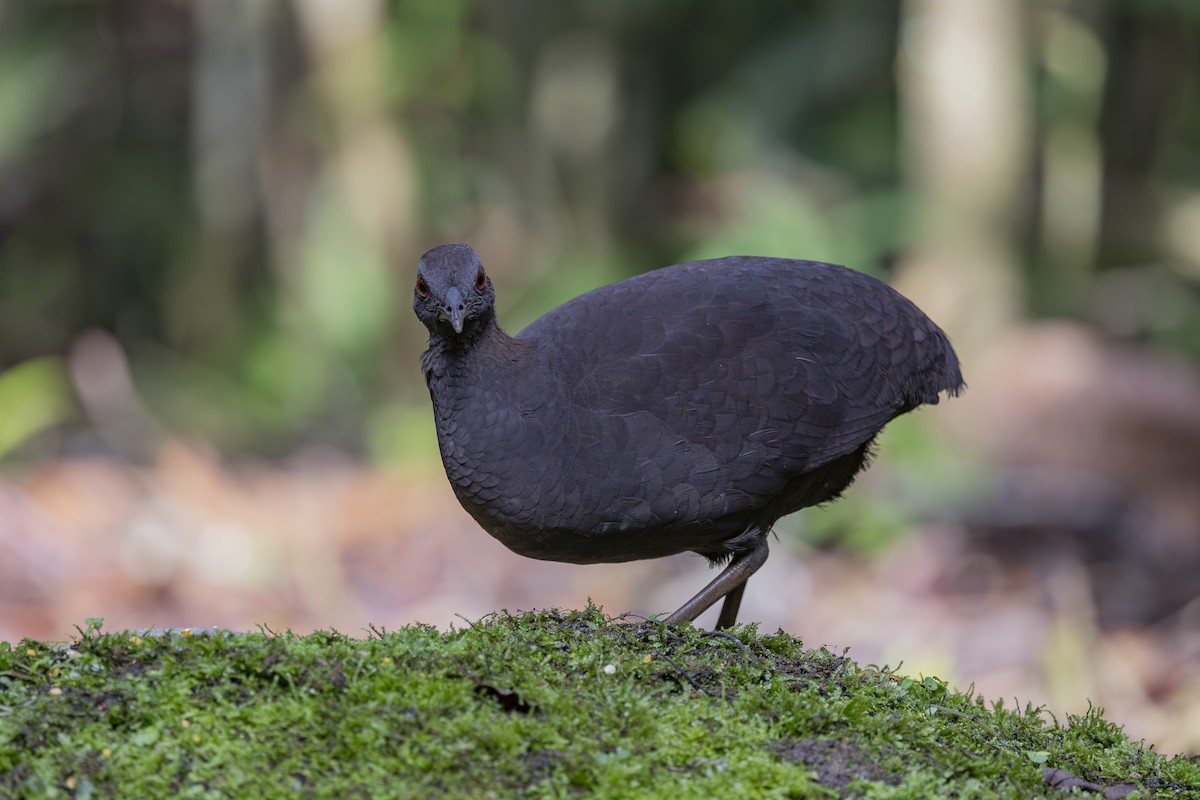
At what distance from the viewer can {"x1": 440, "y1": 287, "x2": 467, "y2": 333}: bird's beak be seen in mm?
5129

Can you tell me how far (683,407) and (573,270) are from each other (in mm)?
8769

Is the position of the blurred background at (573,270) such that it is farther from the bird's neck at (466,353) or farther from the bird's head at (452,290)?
the bird's head at (452,290)

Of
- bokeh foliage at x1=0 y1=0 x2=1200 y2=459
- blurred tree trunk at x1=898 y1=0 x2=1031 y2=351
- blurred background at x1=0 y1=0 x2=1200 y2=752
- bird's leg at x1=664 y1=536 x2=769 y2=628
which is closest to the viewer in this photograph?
bird's leg at x1=664 y1=536 x2=769 y2=628

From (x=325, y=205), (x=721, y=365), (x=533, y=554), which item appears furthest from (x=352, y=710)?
(x=325, y=205)

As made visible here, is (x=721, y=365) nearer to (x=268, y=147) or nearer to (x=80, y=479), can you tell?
(x=80, y=479)

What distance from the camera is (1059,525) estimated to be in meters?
10.8

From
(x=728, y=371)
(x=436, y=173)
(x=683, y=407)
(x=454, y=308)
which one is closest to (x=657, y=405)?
(x=683, y=407)

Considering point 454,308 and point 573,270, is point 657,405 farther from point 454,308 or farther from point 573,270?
point 573,270

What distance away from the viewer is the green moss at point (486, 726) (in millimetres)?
3428

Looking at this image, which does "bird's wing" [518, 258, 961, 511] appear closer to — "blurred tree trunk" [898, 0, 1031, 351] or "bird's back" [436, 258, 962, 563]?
"bird's back" [436, 258, 962, 563]

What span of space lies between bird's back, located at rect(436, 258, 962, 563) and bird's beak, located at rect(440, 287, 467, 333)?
0.30m

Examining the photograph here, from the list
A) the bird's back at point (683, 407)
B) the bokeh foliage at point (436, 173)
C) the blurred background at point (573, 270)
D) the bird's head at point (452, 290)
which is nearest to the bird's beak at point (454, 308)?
the bird's head at point (452, 290)

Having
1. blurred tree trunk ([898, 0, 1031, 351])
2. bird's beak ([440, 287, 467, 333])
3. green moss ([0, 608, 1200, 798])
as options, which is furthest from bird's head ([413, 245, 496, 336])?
blurred tree trunk ([898, 0, 1031, 351])

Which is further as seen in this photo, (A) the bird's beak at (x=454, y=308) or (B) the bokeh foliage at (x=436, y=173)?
(B) the bokeh foliage at (x=436, y=173)
